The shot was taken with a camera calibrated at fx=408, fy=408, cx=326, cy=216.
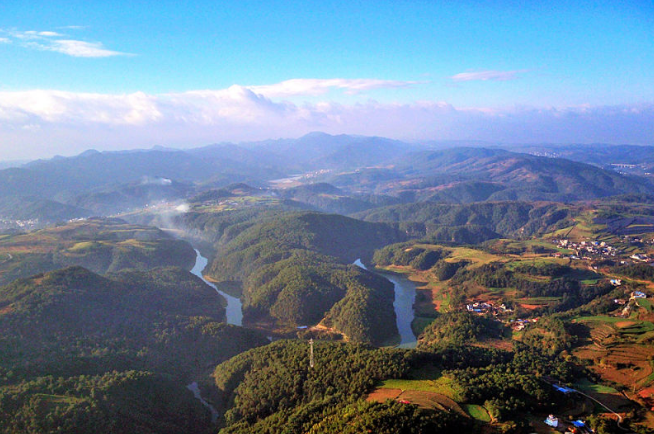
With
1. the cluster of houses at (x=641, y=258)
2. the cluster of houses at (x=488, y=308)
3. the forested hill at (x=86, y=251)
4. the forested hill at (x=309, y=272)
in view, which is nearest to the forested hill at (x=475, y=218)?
the forested hill at (x=309, y=272)

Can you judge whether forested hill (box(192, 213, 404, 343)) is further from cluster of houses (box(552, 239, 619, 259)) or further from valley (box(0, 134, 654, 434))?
cluster of houses (box(552, 239, 619, 259))

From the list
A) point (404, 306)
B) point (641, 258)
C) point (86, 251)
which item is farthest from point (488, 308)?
point (86, 251)

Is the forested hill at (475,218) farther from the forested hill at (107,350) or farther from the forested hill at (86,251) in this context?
the forested hill at (107,350)

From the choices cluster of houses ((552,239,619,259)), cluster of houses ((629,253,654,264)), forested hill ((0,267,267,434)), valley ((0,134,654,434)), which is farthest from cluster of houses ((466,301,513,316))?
cluster of houses ((629,253,654,264))

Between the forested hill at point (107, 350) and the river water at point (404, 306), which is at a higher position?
the forested hill at point (107, 350)

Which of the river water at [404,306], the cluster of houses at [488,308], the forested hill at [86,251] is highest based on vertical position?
the forested hill at [86,251]

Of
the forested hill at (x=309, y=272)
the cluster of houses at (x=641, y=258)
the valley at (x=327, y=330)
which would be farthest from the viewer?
the cluster of houses at (x=641, y=258)

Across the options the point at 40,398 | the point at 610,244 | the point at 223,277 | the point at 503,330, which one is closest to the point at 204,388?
the point at 40,398
